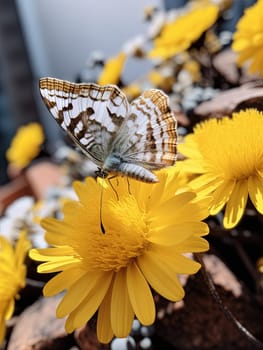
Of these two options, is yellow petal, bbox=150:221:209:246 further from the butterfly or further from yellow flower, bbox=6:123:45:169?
yellow flower, bbox=6:123:45:169

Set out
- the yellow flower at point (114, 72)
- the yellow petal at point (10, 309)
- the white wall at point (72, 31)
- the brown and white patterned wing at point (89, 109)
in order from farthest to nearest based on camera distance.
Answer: the white wall at point (72, 31), the yellow flower at point (114, 72), the yellow petal at point (10, 309), the brown and white patterned wing at point (89, 109)

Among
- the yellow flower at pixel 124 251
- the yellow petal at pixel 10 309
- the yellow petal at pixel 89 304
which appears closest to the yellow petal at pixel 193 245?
the yellow flower at pixel 124 251

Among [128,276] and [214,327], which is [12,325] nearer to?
[214,327]

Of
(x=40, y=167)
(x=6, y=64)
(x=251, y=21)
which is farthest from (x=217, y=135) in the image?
(x=6, y=64)

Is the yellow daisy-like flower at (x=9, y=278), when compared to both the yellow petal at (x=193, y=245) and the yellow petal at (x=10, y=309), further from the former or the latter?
the yellow petal at (x=193, y=245)

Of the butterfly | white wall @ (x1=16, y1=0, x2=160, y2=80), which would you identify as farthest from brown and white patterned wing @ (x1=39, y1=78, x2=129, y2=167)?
white wall @ (x1=16, y1=0, x2=160, y2=80)

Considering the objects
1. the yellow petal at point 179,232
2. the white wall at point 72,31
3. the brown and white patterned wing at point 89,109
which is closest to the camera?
the yellow petal at point 179,232

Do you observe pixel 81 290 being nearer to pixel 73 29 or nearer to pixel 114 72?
pixel 114 72
